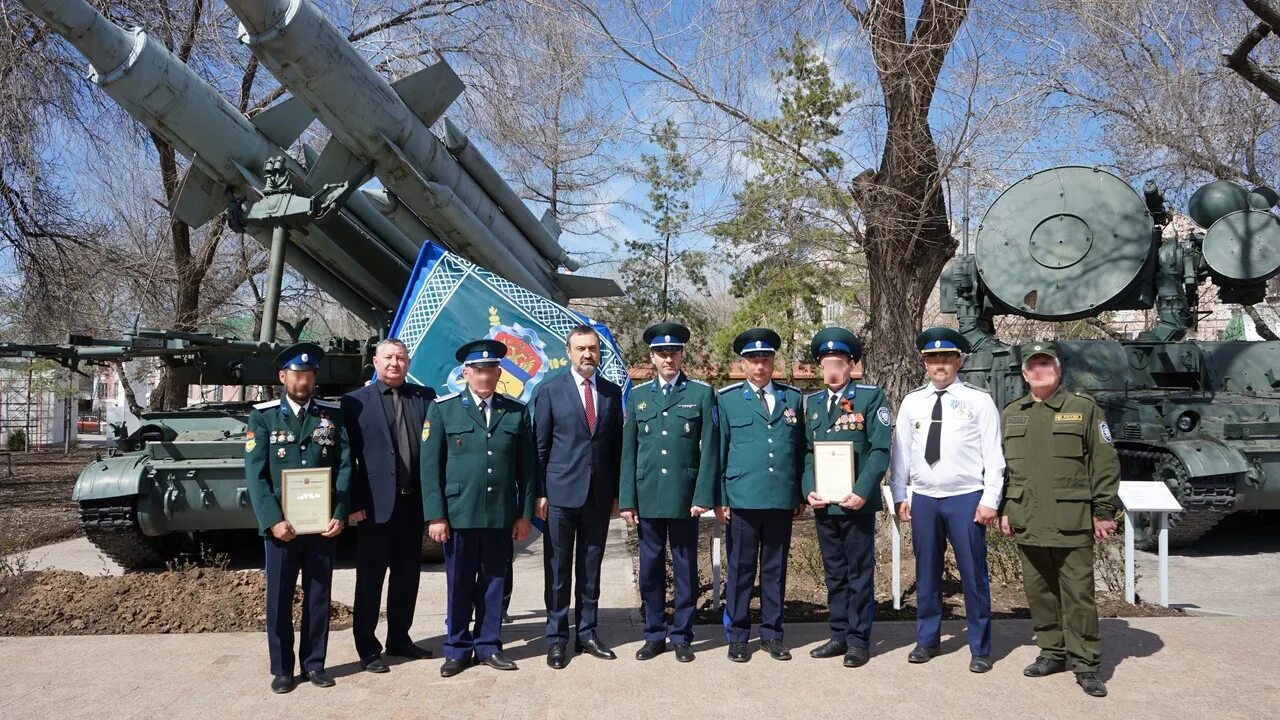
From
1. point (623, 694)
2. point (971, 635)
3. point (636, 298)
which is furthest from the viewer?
point (636, 298)

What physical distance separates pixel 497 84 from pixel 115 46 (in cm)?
438

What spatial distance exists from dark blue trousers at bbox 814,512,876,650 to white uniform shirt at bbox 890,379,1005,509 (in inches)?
14.0

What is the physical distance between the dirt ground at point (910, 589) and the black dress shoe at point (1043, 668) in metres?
1.17

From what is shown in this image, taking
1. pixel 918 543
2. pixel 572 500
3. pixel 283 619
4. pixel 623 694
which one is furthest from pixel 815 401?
pixel 283 619

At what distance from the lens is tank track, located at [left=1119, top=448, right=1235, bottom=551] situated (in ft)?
26.4

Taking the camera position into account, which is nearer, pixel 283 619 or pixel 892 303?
pixel 283 619

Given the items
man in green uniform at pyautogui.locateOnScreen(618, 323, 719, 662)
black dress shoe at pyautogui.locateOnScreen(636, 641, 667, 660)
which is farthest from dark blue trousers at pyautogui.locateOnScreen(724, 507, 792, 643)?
black dress shoe at pyautogui.locateOnScreen(636, 641, 667, 660)

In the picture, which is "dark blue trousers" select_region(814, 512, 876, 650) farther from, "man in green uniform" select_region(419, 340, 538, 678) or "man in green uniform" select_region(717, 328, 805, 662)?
"man in green uniform" select_region(419, 340, 538, 678)

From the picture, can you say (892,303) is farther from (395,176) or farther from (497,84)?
(497,84)

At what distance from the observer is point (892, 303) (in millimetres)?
8578

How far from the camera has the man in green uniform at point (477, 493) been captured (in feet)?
15.6

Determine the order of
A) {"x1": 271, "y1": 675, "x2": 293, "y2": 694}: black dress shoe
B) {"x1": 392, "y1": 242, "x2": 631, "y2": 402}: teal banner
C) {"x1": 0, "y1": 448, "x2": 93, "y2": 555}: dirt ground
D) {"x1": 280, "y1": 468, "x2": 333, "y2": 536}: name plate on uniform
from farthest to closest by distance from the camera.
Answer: {"x1": 0, "y1": 448, "x2": 93, "y2": 555}: dirt ground, {"x1": 392, "y1": 242, "x2": 631, "y2": 402}: teal banner, {"x1": 280, "y1": 468, "x2": 333, "y2": 536}: name plate on uniform, {"x1": 271, "y1": 675, "x2": 293, "y2": 694}: black dress shoe

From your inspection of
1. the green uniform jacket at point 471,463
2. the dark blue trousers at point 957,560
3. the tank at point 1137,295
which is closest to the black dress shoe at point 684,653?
the green uniform jacket at point 471,463

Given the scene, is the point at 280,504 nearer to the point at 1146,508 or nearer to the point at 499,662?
the point at 499,662
